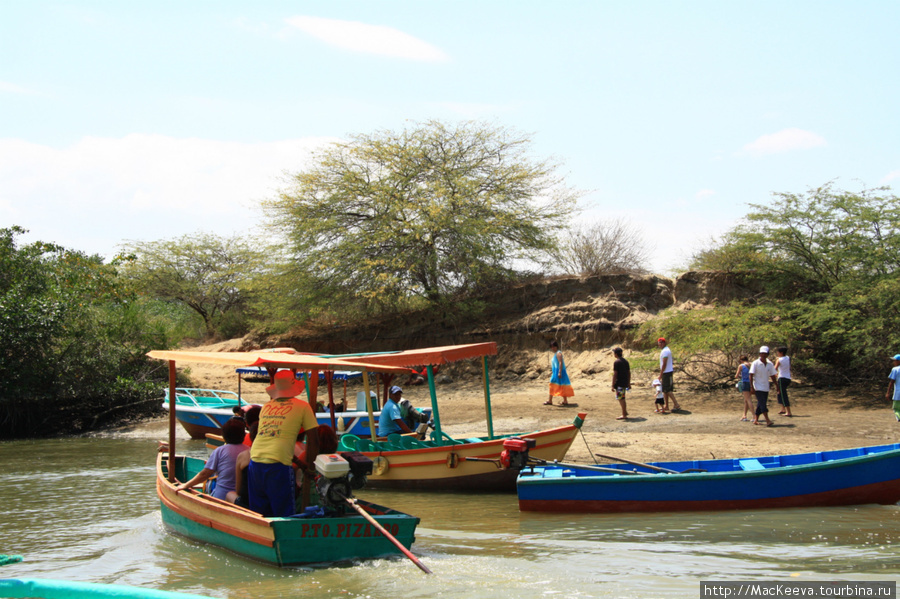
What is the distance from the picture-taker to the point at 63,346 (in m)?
19.7

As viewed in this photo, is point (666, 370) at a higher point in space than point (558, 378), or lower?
higher

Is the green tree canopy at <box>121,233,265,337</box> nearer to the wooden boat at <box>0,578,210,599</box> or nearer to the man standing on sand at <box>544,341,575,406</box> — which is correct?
the man standing on sand at <box>544,341,575,406</box>

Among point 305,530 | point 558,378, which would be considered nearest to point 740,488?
point 305,530

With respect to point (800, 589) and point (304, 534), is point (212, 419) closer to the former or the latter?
point (304, 534)

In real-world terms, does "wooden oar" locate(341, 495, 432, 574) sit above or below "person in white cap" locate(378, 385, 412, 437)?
below

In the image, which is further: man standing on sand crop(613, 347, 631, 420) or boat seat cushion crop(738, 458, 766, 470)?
man standing on sand crop(613, 347, 631, 420)

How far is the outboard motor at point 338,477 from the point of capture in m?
6.41

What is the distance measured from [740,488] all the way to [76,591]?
7544mm

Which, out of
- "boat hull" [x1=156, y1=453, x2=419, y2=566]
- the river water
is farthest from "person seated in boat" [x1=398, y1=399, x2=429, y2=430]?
"boat hull" [x1=156, y1=453, x2=419, y2=566]

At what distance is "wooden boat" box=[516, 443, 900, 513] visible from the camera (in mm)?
8484

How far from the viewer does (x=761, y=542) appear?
743 centimetres

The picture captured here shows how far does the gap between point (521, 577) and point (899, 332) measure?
41.8 feet

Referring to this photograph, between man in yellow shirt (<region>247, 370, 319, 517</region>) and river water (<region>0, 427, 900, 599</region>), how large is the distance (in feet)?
2.14

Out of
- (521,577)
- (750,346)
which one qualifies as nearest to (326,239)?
(750,346)
